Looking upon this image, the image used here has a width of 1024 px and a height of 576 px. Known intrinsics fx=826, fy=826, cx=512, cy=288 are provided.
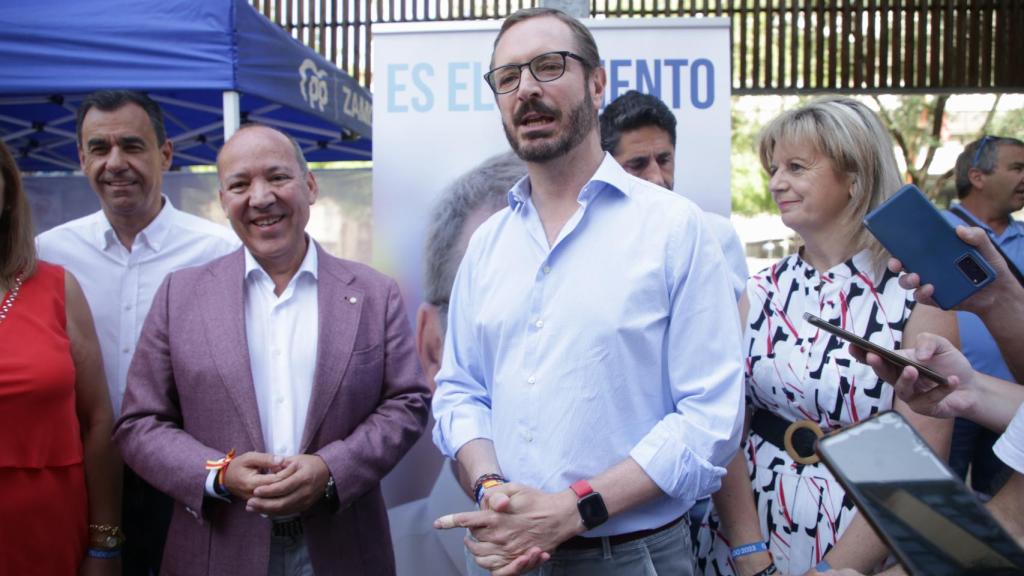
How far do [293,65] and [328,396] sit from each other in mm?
2914

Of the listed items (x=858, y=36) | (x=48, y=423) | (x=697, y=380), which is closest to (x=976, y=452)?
(x=697, y=380)

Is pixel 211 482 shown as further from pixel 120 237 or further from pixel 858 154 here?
pixel 858 154

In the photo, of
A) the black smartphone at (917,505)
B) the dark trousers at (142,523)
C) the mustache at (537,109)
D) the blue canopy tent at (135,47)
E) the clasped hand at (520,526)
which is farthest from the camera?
the blue canopy tent at (135,47)

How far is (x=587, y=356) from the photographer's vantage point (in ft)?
5.85

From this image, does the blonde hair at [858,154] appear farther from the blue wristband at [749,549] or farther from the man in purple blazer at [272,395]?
the man in purple blazer at [272,395]

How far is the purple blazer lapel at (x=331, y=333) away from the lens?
2.31 m

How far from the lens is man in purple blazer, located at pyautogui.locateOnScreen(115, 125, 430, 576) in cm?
222

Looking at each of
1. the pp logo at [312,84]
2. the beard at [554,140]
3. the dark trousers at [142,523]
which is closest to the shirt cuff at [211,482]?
the dark trousers at [142,523]

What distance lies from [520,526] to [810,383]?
0.85 metres

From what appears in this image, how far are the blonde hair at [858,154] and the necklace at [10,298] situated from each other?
2.26 metres

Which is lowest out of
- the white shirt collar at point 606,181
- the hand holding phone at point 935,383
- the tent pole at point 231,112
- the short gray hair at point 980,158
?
the hand holding phone at point 935,383

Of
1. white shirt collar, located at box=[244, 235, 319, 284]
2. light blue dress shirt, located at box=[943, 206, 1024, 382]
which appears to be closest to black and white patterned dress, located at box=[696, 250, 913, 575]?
light blue dress shirt, located at box=[943, 206, 1024, 382]

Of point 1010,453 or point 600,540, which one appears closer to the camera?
point 1010,453

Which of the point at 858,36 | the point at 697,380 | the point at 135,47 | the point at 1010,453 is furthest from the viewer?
the point at 858,36
